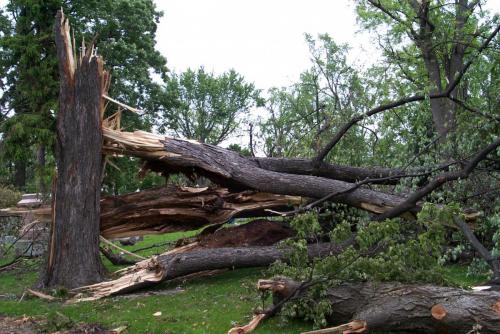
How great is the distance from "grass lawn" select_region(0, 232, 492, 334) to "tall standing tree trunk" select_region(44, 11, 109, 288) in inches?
34.3

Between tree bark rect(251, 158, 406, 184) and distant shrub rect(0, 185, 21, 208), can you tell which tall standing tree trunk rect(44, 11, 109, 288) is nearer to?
tree bark rect(251, 158, 406, 184)

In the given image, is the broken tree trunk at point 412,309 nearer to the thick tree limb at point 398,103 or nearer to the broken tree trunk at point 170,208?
the thick tree limb at point 398,103

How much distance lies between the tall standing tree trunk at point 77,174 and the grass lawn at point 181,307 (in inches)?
34.3

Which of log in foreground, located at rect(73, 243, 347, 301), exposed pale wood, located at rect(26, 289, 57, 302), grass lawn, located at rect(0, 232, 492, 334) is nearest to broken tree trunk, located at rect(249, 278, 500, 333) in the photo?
grass lawn, located at rect(0, 232, 492, 334)

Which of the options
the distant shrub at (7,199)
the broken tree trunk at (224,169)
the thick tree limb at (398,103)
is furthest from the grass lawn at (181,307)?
the distant shrub at (7,199)

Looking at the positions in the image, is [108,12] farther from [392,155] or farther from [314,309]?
[314,309]

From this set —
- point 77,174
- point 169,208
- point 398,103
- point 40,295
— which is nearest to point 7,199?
point 77,174

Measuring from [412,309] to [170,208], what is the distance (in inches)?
224

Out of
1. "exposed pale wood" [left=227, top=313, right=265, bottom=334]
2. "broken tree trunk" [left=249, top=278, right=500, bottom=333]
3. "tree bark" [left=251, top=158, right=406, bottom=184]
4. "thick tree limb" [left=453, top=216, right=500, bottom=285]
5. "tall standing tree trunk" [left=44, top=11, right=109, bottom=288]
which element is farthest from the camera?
"tree bark" [left=251, top=158, right=406, bottom=184]

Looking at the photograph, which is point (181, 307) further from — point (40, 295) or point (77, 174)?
point (77, 174)

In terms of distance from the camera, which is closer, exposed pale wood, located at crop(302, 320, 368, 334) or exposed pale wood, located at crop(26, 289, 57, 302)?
exposed pale wood, located at crop(302, 320, 368, 334)

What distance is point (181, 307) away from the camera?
296 inches

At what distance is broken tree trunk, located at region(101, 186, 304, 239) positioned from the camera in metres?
9.96

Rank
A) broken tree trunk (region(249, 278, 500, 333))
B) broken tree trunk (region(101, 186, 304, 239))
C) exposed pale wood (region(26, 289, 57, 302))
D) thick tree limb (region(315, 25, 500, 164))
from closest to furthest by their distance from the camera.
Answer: broken tree trunk (region(249, 278, 500, 333))
thick tree limb (region(315, 25, 500, 164))
exposed pale wood (region(26, 289, 57, 302))
broken tree trunk (region(101, 186, 304, 239))
